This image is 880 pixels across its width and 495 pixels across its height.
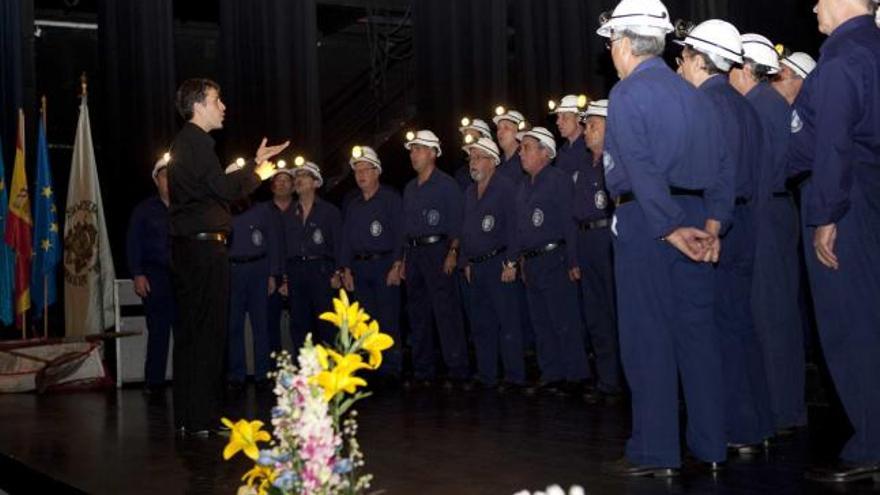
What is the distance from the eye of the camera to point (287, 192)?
9.64 metres

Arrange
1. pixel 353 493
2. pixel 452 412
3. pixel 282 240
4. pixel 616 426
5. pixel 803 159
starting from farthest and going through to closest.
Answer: pixel 282 240 < pixel 452 412 < pixel 616 426 < pixel 803 159 < pixel 353 493

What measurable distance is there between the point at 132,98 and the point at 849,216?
777 cm

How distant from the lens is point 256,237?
30.4 feet

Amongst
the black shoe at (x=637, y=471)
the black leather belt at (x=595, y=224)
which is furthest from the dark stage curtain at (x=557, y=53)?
the black shoe at (x=637, y=471)

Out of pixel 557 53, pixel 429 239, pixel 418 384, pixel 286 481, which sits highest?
pixel 557 53

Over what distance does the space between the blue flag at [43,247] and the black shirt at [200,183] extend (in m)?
4.44

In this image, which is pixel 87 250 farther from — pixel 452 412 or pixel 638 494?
pixel 638 494

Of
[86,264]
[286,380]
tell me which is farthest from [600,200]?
[286,380]

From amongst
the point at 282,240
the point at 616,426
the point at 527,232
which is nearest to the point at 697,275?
the point at 616,426

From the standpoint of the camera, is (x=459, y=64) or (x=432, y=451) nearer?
(x=432, y=451)

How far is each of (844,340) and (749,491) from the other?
1.97ft

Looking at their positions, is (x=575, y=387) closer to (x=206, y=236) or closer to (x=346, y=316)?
(x=206, y=236)

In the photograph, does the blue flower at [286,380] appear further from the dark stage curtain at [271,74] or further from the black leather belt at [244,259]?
the dark stage curtain at [271,74]

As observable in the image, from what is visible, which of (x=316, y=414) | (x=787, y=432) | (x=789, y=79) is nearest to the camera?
(x=316, y=414)
